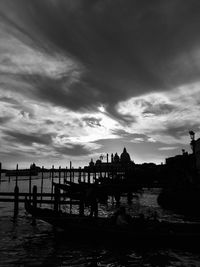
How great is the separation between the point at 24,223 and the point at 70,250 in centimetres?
850

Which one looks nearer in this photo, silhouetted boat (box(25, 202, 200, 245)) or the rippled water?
the rippled water

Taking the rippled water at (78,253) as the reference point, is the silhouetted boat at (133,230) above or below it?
above

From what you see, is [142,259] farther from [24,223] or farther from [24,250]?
[24,223]

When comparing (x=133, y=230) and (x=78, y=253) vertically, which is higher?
(x=133, y=230)

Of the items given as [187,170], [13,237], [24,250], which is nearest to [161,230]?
[24,250]

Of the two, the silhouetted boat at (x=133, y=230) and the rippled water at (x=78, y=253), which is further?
the silhouetted boat at (x=133, y=230)

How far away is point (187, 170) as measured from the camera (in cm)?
4372

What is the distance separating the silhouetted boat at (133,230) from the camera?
46.5 ft

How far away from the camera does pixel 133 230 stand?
1464 cm

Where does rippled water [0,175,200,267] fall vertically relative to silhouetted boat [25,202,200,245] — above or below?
below

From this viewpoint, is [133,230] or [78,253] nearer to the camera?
[78,253]

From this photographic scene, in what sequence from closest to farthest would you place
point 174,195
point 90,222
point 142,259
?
point 142,259 < point 90,222 < point 174,195

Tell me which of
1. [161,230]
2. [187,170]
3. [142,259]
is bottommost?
[142,259]

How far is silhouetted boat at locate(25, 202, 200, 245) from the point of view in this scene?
46.5ft
